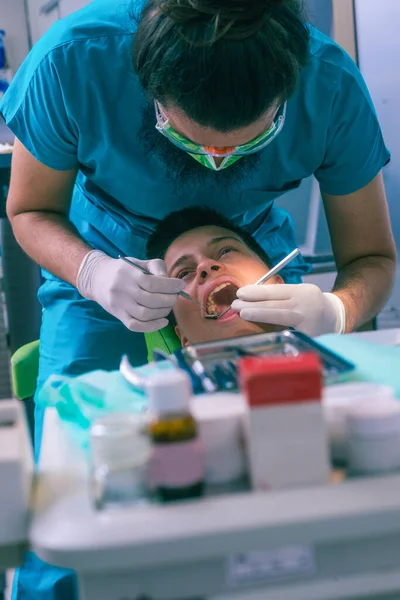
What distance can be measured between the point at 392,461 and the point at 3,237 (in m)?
2.28

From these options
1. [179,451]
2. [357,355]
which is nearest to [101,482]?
[179,451]

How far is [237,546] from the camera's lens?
0.68m

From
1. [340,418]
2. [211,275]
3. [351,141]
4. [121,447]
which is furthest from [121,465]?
[351,141]

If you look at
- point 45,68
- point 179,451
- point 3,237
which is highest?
point 45,68

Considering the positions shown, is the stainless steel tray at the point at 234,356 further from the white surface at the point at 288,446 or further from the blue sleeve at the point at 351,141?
the blue sleeve at the point at 351,141

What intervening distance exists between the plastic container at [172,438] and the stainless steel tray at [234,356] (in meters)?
0.21

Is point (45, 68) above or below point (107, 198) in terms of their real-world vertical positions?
above

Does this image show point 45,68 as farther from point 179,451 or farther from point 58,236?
point 179,451

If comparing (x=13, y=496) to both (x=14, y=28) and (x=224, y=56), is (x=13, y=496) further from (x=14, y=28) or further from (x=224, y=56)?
(x=14, y=28)

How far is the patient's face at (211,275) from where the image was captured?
5.45ft

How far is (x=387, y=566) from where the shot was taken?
71 centimetres

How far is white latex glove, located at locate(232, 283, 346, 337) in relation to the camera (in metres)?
1.47

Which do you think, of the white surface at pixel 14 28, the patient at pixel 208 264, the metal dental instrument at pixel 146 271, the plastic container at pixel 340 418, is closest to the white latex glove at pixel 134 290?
the metal dental instrument at pixel 146 271

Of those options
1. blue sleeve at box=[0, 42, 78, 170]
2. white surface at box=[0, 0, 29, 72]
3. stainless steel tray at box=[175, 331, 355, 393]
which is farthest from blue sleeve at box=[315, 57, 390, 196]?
white surface at box=[0, 0, 29, 72]
